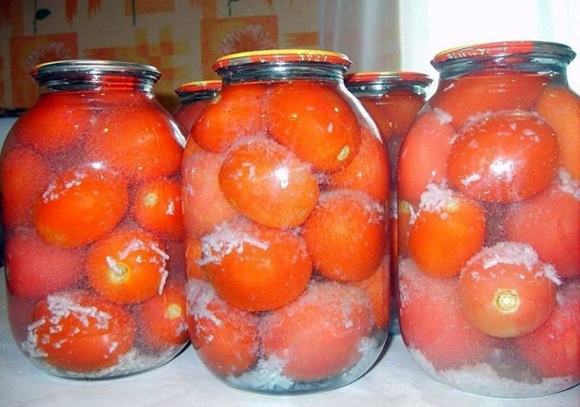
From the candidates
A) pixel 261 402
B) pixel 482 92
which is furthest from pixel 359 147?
pixel 261 402

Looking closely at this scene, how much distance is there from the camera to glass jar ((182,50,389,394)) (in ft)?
1.61

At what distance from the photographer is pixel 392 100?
0.68 metres

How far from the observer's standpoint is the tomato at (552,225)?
0.47 m

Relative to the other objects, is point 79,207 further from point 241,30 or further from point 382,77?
point 241,30

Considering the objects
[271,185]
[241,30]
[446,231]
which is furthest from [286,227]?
[241,30]

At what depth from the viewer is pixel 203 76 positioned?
166 cm

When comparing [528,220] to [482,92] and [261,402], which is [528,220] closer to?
[482,92]

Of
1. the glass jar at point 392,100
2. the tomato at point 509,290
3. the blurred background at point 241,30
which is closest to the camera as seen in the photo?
the tomato at point 509,290

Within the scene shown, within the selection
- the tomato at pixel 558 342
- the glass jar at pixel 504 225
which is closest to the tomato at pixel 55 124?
the glass jar at pixel 504 225

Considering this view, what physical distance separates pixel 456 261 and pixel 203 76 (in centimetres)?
129

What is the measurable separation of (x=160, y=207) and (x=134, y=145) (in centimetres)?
7

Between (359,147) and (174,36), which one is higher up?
(174,36)

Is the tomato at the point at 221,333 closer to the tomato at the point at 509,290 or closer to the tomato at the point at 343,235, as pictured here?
the tomato at the point at 343,235

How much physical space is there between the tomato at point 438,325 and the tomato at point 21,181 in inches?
14.4
